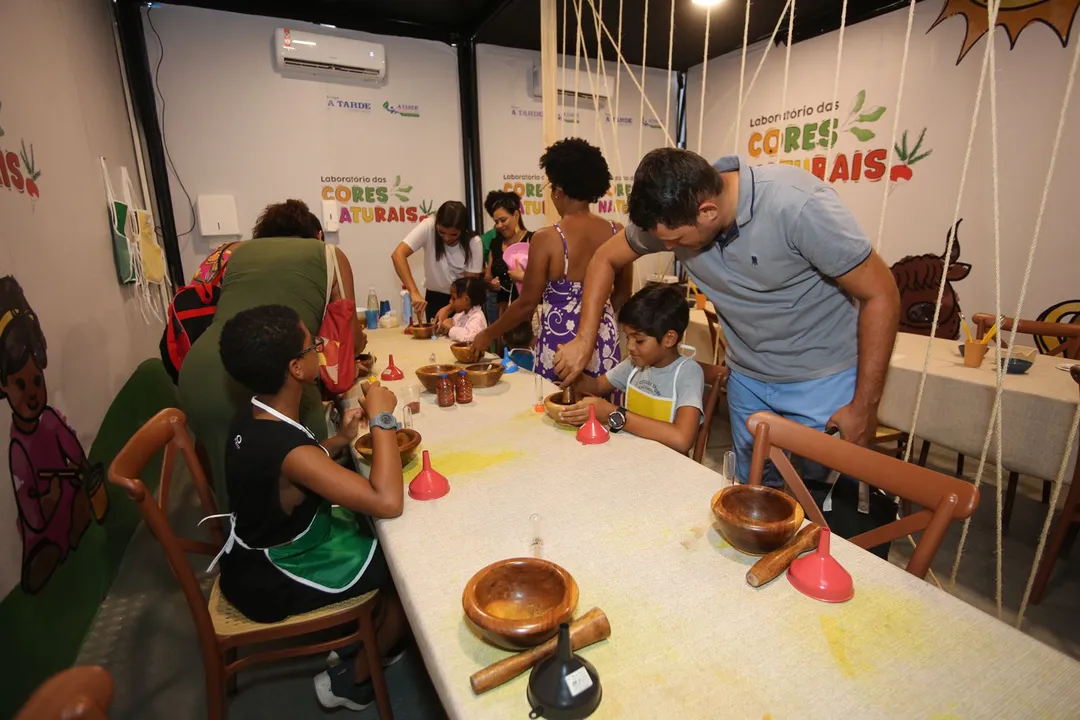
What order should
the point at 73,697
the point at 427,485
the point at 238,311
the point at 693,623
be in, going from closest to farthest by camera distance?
the point at 73,697, the point at 693,623, the point at 427,485, the point at 238,311

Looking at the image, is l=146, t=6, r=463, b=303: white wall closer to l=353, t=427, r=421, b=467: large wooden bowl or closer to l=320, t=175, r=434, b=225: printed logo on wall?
l=320, t=175, r=434, b=225: printed logo on wall

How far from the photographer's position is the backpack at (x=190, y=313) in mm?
2025

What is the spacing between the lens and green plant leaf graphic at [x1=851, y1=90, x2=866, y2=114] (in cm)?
412

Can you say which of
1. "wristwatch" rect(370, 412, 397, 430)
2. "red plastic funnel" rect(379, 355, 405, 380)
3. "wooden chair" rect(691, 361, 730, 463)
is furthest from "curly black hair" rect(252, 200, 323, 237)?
"wooden chair" rect(691, 361, 730, 463)

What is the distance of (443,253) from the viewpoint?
3564 mm

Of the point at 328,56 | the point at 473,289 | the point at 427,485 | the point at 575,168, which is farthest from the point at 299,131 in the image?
the point at 427,485

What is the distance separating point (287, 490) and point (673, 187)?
3.87 ft

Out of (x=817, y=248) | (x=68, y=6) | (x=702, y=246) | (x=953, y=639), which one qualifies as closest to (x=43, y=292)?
(x=68, y=6)

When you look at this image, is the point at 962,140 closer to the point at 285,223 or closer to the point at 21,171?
the point at 285,223

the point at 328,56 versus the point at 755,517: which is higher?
the point at 328,56

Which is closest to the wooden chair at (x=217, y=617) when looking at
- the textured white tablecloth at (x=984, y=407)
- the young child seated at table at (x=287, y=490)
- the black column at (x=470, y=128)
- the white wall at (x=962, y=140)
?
the young child seated at table at (x=287, y=490)

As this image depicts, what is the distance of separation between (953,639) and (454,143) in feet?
16.0

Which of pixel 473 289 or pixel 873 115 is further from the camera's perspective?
pixel 873 115

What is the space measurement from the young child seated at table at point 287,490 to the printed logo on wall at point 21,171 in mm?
1148
